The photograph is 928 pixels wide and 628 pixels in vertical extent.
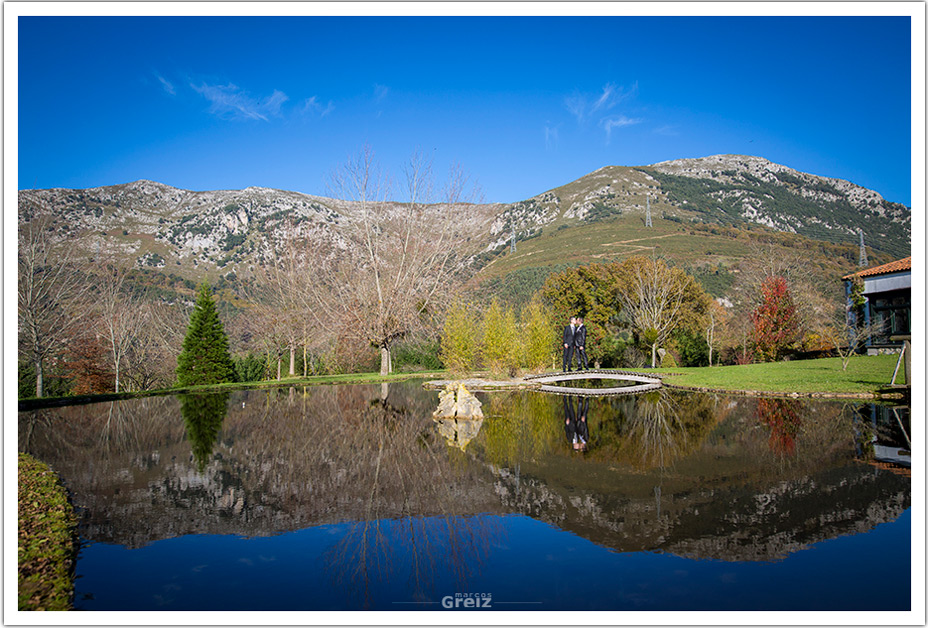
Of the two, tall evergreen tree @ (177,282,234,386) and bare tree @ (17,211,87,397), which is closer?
bare tree @ (17,211,87,397)

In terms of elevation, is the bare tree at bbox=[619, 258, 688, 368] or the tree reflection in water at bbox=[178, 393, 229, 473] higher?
the bare tree at bbox=[619, 258, 688, 368]

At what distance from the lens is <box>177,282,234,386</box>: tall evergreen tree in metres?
21.3

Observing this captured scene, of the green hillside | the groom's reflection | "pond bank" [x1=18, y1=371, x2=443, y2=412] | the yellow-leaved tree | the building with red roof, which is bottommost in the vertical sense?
"pond bank" [x1=18, y1=371, x2=443, y2=412]

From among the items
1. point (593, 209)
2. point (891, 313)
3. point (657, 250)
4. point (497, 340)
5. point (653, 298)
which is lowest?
point (497, 340)

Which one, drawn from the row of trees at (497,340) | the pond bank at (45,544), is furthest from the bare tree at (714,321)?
the pond bank at (45,544)

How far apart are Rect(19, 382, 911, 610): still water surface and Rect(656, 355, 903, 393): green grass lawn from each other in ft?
10.3

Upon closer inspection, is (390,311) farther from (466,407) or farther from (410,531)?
(410,531)

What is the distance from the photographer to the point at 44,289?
13.9 m

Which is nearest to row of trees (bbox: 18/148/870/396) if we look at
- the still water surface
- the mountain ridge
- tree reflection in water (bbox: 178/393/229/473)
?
tree reflection in water (bbox: 178/393/229/473)

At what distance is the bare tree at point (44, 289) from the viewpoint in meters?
12.9

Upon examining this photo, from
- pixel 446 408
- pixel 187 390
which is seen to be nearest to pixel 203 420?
pixel 446 408

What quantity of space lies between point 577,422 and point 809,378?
7.96 meters

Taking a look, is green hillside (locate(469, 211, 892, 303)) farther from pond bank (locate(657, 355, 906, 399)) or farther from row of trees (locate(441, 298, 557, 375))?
pond bank (locate(657, 355, 906, 399))

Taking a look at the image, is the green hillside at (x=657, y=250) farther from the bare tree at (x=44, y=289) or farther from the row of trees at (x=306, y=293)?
the bare tree at (x=44, y=289)
